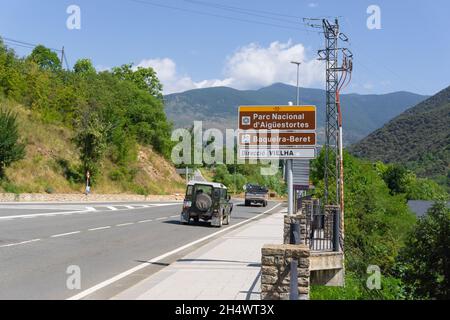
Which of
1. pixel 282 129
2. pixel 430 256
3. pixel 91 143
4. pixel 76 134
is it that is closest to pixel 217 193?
pixel 430 256

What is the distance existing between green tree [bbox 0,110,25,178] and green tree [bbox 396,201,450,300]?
28.0 meters

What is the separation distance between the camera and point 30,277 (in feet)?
32.9

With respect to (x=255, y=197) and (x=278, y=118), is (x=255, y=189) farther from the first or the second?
(x=278, y=118)

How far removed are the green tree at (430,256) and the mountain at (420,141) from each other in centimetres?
10627

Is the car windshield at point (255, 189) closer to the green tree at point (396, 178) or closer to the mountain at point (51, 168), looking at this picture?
the mountain at point (51, 168)

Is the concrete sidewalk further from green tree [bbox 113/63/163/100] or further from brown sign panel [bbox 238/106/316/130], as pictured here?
green tree [bbox 113/63/163/100]

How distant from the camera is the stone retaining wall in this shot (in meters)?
8.01

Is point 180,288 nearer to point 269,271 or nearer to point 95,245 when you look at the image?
point 269,271

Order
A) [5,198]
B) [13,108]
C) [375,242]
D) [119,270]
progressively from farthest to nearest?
[13,108]
[5,198]
[375,242]
[119,270]

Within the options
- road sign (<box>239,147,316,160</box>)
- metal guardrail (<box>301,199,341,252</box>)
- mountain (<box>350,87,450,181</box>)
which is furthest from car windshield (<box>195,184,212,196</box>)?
mountain (<box>350,87,450,181</box>)

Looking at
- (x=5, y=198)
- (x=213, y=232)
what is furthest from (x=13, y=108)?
(x=213, y=232)

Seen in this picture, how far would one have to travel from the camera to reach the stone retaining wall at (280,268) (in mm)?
8008
